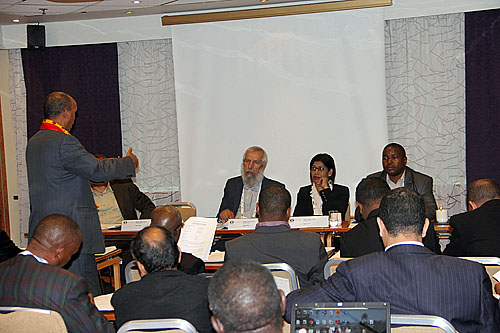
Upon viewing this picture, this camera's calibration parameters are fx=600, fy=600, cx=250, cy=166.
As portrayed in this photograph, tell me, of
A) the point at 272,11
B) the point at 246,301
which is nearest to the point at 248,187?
the point at 272,11

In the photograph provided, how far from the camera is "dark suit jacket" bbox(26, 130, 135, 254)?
407 cm

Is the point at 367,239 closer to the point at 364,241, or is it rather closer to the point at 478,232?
the point at 364,241

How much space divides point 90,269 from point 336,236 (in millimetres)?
2263

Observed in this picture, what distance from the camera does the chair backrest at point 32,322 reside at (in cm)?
233

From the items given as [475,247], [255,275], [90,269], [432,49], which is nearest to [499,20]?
[432,49]

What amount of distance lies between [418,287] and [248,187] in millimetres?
4003

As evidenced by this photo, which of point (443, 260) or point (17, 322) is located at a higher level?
point (443, 260)

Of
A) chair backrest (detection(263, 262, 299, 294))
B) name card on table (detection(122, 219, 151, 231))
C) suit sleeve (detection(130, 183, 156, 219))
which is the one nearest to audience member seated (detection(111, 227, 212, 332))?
chair backrest (detection(263, 262, 299, 294))

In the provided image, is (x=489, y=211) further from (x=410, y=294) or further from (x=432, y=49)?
(x=432, y=49)

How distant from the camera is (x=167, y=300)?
255 cm

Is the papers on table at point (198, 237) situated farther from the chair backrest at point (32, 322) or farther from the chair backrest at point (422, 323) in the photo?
the chair backrest at point (422, 323)

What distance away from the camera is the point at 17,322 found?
2.35 m

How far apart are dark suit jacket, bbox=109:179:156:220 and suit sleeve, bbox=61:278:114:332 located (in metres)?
3.81

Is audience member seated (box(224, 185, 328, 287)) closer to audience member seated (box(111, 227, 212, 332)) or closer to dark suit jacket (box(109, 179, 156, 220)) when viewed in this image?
audience member seated (box(111, 227, 212, 332))
